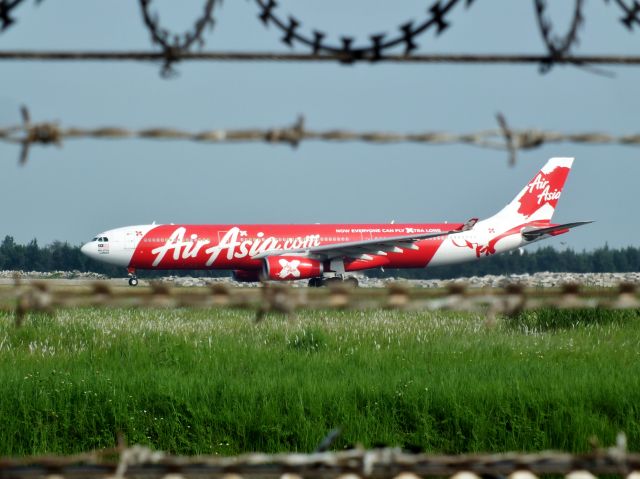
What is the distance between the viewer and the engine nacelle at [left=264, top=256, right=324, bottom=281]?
35.1 meters

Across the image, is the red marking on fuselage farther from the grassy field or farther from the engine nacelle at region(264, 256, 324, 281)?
the grassy field

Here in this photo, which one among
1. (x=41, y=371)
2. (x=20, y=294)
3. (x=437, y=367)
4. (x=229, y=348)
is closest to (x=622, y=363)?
(x=437, y=367)

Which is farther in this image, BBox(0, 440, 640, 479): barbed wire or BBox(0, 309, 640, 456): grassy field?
BBox(0, 309, 640, 456): grassy field

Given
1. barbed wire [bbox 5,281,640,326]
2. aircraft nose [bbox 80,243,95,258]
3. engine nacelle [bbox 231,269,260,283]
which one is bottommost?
barbed wire [bbox 5,281,640,326]

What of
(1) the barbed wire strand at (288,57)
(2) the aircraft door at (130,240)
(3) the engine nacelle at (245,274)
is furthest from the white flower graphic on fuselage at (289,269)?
(1) the barbed wire strand at (288,57)

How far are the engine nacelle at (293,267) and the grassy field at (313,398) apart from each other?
68.6 ft

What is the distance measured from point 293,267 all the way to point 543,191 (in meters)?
12.7

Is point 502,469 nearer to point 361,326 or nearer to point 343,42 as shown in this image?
point 343,42

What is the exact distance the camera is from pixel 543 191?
4072cm

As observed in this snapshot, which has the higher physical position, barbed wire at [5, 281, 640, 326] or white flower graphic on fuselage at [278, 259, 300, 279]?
white flower graphic on fuselage at [278, 259, 300, 279]

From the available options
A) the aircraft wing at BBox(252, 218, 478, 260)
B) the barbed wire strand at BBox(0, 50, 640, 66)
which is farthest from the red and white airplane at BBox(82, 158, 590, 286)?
the barbed wire strand at BBox(0, 50, 640, 66)

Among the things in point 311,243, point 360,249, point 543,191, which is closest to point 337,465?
point 360,249

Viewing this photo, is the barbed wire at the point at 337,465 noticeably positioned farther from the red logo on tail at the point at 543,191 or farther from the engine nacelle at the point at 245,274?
the engine nacelle at the point at 245,274

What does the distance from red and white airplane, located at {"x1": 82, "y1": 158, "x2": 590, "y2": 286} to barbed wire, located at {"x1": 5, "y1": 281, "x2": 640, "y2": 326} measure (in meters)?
36.5
